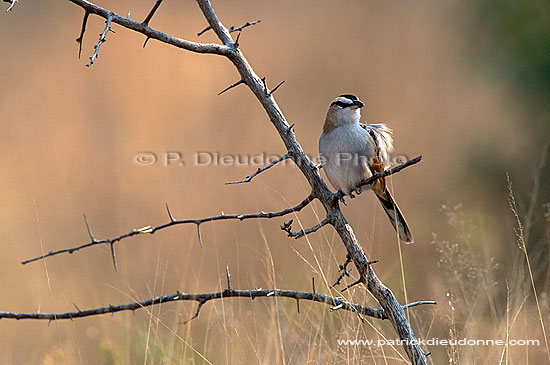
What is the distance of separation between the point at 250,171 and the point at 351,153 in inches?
151

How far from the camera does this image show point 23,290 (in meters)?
5.64

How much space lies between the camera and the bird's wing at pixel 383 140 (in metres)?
3.01

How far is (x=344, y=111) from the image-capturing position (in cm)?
350

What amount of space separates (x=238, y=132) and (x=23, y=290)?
311 cm

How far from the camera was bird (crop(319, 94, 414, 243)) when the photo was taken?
324 centimetres

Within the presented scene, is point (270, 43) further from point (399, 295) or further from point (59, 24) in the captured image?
point (399, 295)

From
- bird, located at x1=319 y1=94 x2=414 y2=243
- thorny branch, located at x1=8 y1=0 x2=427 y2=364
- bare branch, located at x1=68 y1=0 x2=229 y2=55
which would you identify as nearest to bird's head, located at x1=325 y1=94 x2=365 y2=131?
A: bird, located at x1=319 y1=94 x2=414 y2=243

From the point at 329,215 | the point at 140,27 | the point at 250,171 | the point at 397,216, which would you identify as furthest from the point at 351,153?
the point at 250,171

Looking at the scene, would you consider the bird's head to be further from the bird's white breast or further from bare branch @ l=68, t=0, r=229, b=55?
bare branch @ l=68, t=0, r=229, b=55

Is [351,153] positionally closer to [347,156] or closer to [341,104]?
[347,156]

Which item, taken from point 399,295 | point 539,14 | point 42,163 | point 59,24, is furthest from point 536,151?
point 59,24

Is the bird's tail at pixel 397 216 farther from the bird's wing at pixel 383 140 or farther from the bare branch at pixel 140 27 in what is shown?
the bare branch at pixel 140 27

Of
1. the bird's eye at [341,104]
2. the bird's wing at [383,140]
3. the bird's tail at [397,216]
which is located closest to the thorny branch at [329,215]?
the bird's wing at [383,140]

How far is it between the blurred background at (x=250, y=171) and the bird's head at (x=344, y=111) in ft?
3.11
